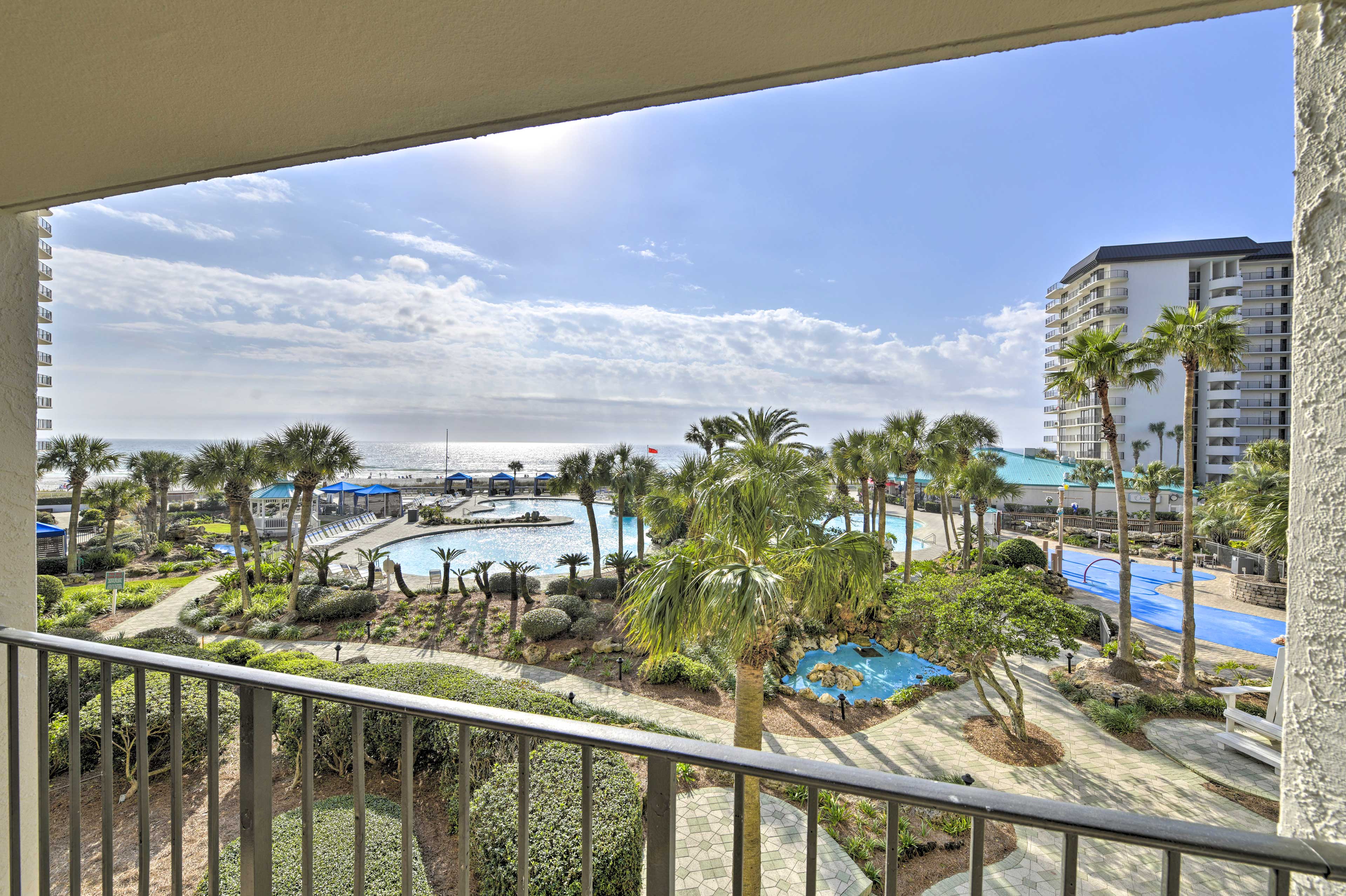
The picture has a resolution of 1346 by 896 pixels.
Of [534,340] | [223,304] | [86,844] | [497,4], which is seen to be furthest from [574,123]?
[534,340]

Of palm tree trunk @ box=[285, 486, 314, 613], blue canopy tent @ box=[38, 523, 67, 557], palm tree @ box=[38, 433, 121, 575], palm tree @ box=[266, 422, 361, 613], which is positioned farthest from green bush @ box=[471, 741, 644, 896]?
blue canopy tent @ box=[38, 523, 67, 557]

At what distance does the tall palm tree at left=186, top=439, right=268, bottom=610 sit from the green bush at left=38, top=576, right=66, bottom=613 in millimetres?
3828

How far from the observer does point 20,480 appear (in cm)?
186

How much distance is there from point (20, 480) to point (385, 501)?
38.5 metres

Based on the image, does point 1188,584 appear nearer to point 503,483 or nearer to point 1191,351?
point 1191,351

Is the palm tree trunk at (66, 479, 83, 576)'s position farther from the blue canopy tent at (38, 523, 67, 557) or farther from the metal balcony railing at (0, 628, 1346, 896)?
the metal balcony railing at (0, 628, 1346, 896)

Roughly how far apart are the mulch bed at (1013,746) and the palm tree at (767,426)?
553 cm

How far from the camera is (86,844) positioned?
16.6ft

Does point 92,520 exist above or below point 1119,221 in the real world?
below

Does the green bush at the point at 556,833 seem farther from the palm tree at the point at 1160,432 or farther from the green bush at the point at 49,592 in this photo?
the palm tree at the point at 1160,432

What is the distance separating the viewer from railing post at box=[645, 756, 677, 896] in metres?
0.97

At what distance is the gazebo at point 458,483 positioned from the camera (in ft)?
153

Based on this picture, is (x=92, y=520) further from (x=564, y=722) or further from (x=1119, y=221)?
(x=1119, y=221)

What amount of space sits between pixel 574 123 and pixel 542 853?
174 inches
